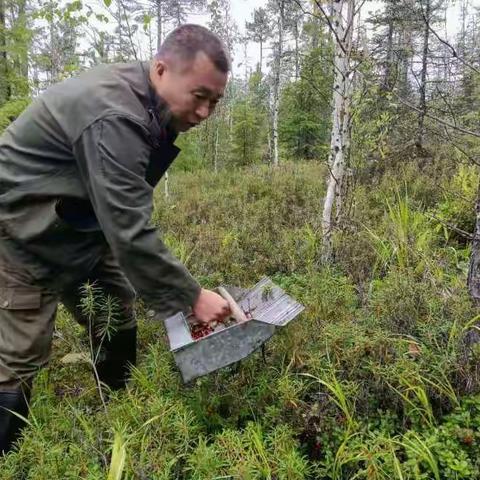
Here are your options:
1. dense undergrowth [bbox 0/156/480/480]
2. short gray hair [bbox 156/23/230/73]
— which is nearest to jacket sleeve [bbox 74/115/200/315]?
short gray hair [bbox 156/23/230/73]

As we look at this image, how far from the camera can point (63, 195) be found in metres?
2.14

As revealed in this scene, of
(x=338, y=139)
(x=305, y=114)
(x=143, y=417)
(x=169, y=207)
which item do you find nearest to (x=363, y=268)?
(x=338, y=139)

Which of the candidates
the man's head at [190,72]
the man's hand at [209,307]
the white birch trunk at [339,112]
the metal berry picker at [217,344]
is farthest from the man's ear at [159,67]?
the white birch trunk at [339,112]

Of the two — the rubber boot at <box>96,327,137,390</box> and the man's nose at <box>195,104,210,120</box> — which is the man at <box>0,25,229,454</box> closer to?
the man's nose at <box>195,104,210,120</box>

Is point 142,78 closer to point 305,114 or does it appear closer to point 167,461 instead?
point 167,461

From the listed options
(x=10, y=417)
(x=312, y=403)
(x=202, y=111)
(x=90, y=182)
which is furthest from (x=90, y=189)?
(x=312, y=403)

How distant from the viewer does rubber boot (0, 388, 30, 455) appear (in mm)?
2258

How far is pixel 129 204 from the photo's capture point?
1896 millimetres

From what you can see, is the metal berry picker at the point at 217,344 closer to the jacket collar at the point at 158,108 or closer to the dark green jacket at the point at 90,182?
the dark green jacket at the point at 90,182

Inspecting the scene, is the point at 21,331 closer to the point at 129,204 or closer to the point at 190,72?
the point at 129,204

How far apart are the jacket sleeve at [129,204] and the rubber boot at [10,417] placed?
0.99m

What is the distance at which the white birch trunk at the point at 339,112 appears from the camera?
4.49 metres

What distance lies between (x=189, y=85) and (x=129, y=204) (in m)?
0.68

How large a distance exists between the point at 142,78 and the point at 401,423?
7.72 feet
